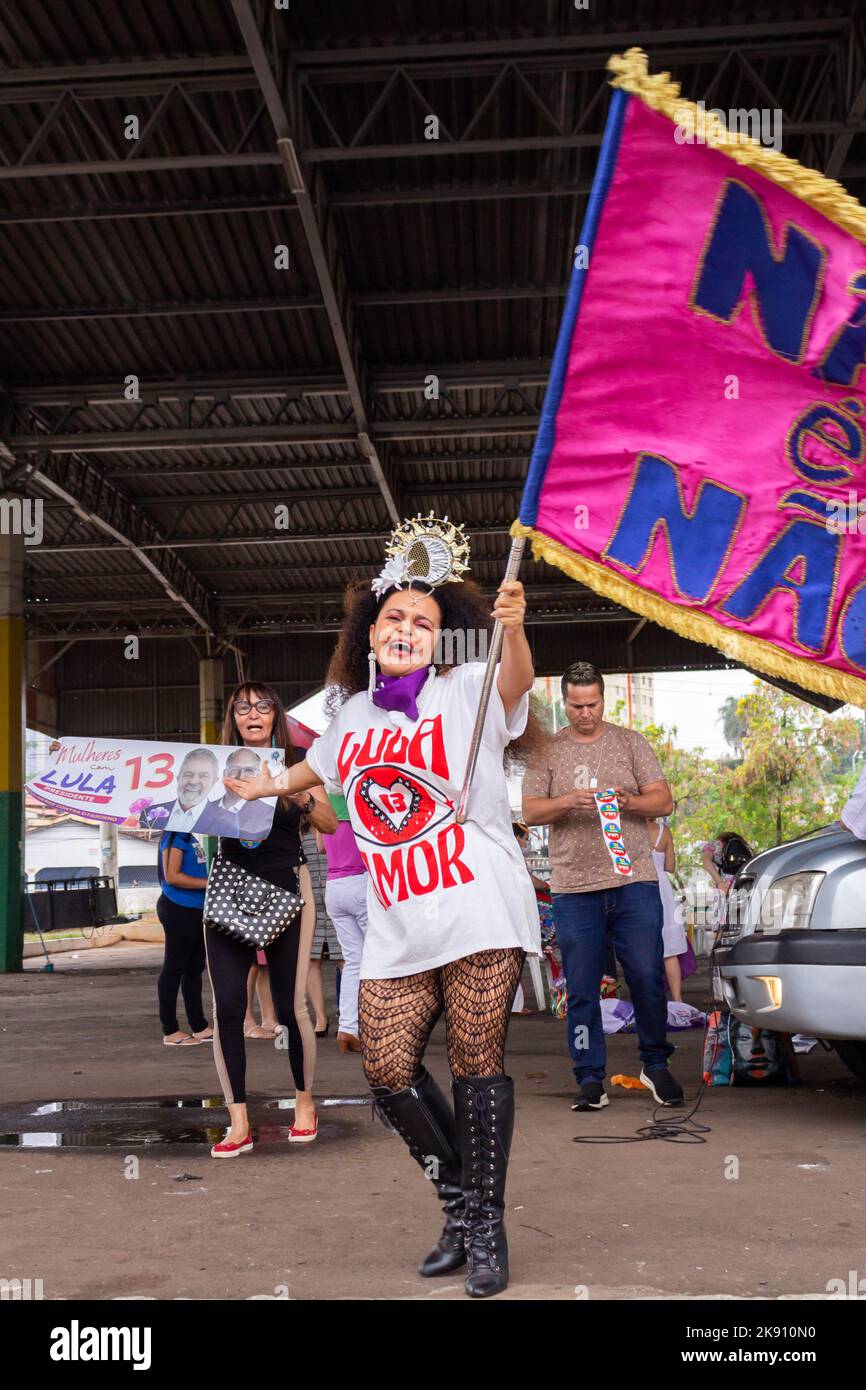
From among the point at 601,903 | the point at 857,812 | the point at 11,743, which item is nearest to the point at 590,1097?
the point at 601,903

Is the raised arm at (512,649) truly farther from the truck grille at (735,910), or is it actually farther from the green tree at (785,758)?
the green tree at (785,758)

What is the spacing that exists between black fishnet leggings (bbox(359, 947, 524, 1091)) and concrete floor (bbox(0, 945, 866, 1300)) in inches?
21.4

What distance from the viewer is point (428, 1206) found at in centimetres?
433

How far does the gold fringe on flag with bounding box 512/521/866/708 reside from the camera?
3729mm

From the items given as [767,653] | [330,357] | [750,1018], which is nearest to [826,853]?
[750,1018]

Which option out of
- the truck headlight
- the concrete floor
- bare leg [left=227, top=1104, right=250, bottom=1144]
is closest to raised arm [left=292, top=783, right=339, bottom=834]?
bare leg [left=227, top=1104, right=250, bottom=1144]

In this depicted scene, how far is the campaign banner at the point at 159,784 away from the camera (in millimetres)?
5566

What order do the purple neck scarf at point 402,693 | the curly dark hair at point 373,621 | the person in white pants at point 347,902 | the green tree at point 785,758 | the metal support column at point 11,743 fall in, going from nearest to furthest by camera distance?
the purple neck scarf at point 402,693 < the curly dark hair at point 373,621 < the person in white pants at point 347,902 < the metal support column at point 11,743 < the green tree at point 785,758

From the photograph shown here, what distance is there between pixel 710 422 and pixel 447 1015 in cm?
187

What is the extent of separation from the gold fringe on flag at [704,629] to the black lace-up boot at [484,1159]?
1.37m

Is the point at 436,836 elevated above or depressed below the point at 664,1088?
above

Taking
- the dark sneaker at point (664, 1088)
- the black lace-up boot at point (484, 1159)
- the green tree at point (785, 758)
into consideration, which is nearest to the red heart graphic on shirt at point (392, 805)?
the black lace-up boot at point (484, 1159)

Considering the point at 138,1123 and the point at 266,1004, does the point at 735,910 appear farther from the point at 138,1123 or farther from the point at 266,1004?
the point at 266,1004

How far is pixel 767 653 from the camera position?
149 inches
